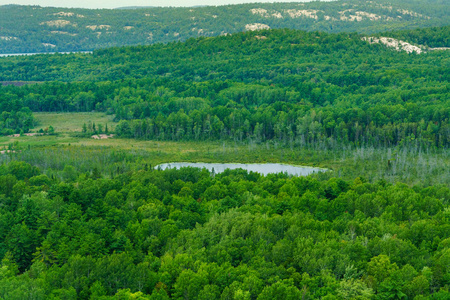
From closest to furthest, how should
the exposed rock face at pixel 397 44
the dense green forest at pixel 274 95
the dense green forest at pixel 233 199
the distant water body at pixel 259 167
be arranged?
1. the dense green forest at pixel 233 199
2. the distant water body at pixel 259 167
3. the dense green forest at pixel 274 95
4. the exposed rock face at pixel 397 44

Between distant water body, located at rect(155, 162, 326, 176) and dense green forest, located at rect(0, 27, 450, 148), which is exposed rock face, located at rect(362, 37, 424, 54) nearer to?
dense green forest, located at rect(0, 27, 450, 148)

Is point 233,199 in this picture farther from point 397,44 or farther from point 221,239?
point 397,44

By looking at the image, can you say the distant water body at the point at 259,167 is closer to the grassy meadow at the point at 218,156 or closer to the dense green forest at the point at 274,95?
the grassy meadow at the point at 218,156

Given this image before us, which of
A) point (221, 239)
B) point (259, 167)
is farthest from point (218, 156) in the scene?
point (221, 239)

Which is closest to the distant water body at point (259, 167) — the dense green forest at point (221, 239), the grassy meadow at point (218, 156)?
the grassy meadow at point (218, 156)

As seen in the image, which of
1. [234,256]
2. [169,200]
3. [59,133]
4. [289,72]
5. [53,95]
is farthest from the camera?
[289,72]

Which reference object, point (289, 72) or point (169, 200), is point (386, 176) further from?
point (289, 72)

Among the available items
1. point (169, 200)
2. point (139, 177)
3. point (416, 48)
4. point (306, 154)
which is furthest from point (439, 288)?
point (416, 48)

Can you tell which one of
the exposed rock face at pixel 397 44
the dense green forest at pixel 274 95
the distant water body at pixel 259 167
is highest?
the exposed rock face at pixel 397 44
